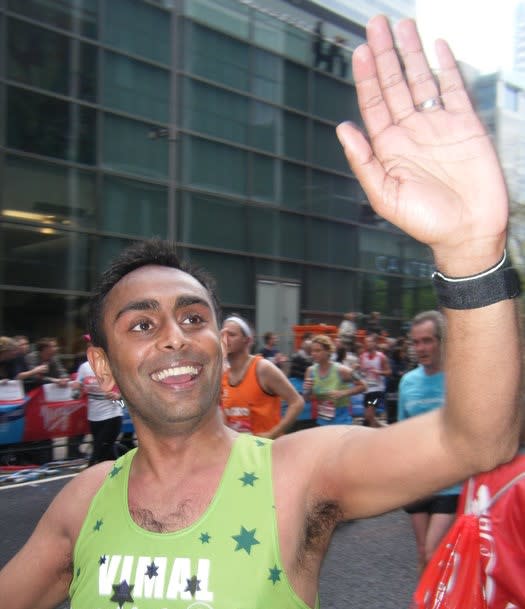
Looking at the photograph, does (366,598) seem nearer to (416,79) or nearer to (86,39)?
(416,79)

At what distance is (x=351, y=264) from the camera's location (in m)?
23.1

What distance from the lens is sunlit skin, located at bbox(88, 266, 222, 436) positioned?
1916 mm

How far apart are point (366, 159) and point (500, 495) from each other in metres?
1.53

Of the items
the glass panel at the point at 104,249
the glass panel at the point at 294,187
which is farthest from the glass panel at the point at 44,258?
the glass panel at the point at 294,187

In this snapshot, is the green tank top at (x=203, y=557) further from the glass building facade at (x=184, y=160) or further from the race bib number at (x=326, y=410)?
the glass building facade at (x=184, y=160)

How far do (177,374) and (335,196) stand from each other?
21154mm

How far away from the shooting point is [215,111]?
1928 cm

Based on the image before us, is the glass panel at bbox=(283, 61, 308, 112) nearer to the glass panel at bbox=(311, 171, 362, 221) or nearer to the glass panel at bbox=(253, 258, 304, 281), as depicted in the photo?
the glass panel at bbox=(311, 171, 362, 221)

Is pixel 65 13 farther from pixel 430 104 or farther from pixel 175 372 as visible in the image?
pixel 430 104

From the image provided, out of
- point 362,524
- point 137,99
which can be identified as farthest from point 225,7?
point 362,524

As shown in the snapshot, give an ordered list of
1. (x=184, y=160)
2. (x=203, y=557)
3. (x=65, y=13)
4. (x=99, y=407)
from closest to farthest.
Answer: (x=203, y=557) → (x=99, y=407) → (x=65, y=13) → (x=184, y=160)

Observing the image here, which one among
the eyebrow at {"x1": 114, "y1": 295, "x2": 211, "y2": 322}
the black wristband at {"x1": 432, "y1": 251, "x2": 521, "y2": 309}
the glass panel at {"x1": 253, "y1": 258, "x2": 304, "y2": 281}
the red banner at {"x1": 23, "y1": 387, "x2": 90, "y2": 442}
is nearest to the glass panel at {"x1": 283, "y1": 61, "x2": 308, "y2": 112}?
the glass panel at {"x1": 253, "y1": 258, "x2": 304, "y2": 281}

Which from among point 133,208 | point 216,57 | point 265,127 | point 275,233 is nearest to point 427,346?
point 133,208

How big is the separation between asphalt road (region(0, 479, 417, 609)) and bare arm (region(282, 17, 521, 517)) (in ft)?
11.2
